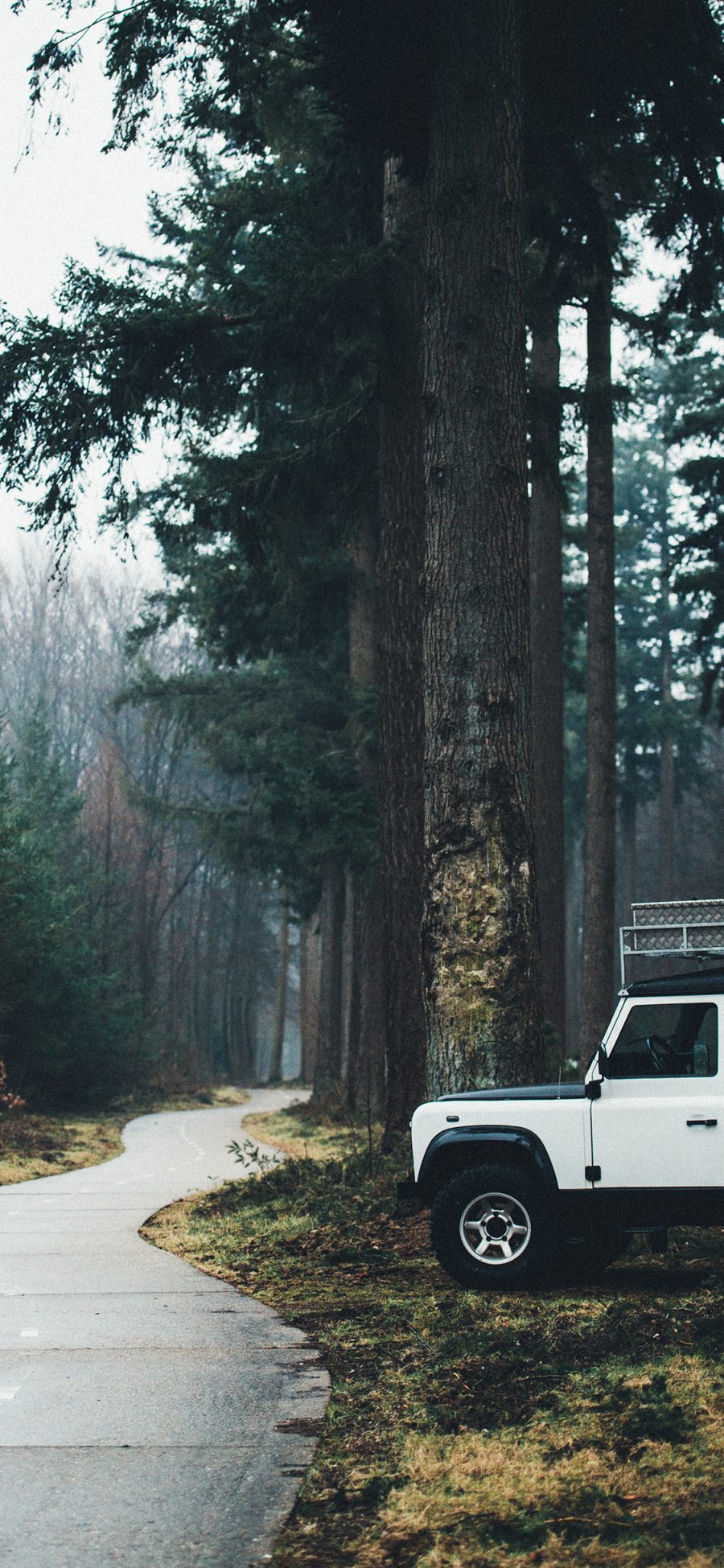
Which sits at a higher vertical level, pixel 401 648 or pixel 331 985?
pixel 401 648

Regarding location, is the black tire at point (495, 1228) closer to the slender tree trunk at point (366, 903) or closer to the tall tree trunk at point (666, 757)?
the slender tree trunk at point (366, 903)

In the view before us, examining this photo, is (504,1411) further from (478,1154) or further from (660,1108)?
(478,1154)

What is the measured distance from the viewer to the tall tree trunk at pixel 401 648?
48.8ft

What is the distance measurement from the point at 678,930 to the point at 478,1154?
1740 millimetres

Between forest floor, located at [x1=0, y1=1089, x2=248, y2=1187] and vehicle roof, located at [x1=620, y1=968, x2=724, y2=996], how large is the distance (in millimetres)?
10448

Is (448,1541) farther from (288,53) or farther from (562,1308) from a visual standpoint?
(288,53)

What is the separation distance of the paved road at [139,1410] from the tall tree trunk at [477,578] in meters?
2.47

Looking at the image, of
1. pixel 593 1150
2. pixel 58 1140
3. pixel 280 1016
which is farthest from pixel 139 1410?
pixel 280 1016

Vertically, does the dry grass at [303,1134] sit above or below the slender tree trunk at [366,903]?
below

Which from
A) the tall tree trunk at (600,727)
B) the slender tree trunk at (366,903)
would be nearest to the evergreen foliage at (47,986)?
the slender tree trunk at (366,903)

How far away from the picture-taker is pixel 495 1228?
847cm

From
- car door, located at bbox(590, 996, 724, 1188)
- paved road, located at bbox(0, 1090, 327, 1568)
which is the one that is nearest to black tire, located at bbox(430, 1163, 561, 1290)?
car door, located at bbox(590, 996, 724, 1188)

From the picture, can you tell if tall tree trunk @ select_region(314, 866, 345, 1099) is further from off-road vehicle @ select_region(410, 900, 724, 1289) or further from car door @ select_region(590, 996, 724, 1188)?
car door @ select_region(590, 996, 724, 1188)

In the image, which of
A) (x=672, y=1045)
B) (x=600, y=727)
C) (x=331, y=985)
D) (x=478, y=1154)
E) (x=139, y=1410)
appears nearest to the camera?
(x=139, y=1410)
